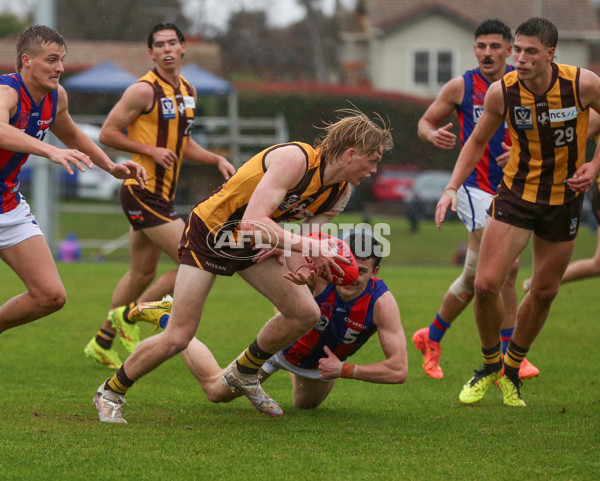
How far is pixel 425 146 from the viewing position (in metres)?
21.7

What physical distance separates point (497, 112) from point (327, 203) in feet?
4.40

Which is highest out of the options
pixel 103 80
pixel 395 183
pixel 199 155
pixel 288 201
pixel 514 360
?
pixel 288 201

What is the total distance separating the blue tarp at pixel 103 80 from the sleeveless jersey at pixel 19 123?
16.3m

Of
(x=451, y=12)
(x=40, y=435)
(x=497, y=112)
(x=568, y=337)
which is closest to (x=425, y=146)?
(x=451, y=12)

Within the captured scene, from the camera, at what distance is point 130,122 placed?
7.21 meters

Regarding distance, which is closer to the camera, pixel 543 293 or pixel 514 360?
pixel 543 293

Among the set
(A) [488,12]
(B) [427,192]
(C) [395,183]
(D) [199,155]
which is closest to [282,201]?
(D) [199,155]

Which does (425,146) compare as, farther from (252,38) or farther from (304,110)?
(252,38)

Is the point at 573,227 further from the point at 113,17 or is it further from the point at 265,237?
the point at 113,17

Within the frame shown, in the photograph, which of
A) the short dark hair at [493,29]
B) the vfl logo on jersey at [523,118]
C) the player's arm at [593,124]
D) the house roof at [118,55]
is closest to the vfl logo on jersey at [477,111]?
the short dark hair at [493,29]

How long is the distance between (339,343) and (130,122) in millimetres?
2906

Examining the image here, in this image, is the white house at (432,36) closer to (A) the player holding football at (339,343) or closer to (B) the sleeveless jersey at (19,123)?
(A) the player holding football at (339,343)

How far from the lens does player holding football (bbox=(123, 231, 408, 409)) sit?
5109mm

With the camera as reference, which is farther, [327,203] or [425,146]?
[425,146]
